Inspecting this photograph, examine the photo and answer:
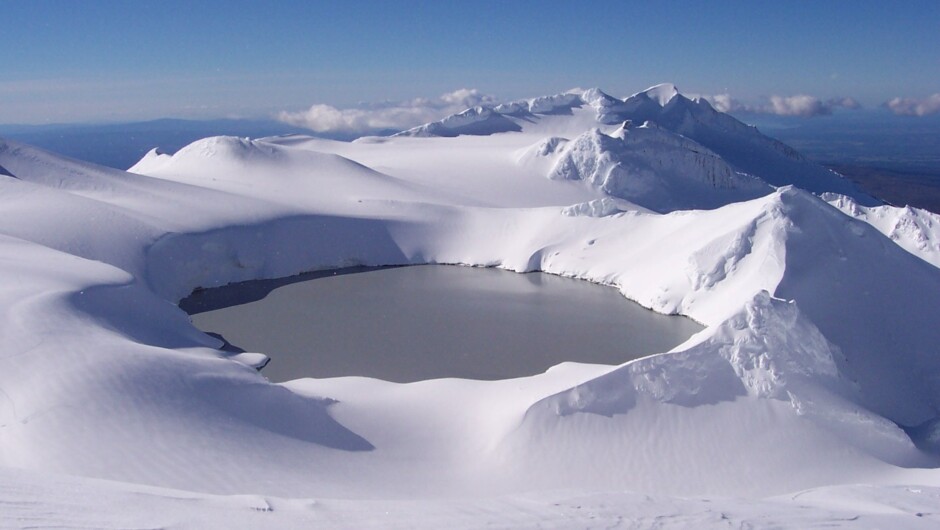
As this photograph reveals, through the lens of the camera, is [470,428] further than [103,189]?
No

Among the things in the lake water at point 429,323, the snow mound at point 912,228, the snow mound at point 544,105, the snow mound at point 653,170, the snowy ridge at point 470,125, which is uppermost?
the snow mound at point 544,105

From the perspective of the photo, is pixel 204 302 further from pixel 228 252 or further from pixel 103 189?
pixel 103 189

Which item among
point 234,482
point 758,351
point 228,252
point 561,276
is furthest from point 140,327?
point 561,276

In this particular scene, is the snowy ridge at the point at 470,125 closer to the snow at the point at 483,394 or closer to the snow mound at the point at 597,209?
the snow mound at the point at 597,209

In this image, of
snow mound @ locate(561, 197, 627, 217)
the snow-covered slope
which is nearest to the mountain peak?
the snow-covered slope

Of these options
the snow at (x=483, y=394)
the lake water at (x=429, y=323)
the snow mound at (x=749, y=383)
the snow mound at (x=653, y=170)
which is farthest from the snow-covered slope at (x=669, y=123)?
the snow mound at (x=749, y=383)

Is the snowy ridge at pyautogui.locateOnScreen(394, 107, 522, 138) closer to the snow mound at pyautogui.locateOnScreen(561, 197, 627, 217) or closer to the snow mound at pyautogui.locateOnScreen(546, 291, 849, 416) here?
the snow mound at pyautogui.locateOnScreen(561, 197, 627, 217)

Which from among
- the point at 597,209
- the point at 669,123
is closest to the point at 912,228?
the point at 597,209
